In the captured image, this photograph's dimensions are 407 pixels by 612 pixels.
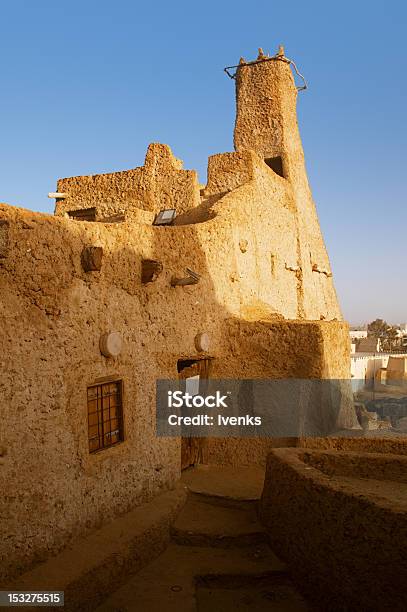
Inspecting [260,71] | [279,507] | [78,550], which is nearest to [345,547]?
[279,507]

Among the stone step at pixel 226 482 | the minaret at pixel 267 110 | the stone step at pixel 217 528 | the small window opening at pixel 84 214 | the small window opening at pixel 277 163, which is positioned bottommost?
the stone step at pixel 217 528

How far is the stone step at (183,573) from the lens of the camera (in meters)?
6.14

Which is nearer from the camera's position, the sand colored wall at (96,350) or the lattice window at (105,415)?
the sand colored wall at (96,350)

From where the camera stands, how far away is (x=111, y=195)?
15.5 m

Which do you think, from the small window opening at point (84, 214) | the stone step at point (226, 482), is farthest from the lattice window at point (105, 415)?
the small window opening at point (84, 214)

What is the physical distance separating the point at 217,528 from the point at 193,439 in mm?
2587

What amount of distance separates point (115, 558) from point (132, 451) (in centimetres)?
169

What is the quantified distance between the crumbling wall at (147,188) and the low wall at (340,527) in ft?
30.0

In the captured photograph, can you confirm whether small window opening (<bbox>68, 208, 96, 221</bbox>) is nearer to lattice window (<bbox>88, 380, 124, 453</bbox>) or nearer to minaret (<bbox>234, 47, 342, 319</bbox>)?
minaret (<bbox>234, 47, 342, 319</bbox>)

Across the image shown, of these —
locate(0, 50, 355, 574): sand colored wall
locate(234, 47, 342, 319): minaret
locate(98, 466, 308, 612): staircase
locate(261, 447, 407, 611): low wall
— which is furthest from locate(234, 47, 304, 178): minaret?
Answer: locate(98, 466, 308, 612): staircase

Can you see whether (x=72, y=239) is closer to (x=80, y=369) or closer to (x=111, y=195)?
(x=80, y=369)

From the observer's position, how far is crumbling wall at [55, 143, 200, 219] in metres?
14.9
